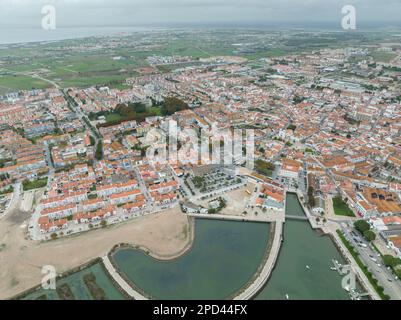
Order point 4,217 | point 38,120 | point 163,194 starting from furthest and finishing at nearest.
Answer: point 38,120 < point 163,194 < point 4,217

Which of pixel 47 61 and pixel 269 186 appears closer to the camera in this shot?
pixel 269 186

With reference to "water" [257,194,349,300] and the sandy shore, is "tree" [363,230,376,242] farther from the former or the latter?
the sandy shore

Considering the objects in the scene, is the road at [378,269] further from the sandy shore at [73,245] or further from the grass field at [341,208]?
the sandy shore at [73,245]

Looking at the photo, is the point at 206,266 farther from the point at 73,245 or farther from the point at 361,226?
the point at 361,226

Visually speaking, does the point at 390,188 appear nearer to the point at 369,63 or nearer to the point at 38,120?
the point at 38,120

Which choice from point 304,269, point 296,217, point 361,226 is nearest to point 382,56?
point 361,226

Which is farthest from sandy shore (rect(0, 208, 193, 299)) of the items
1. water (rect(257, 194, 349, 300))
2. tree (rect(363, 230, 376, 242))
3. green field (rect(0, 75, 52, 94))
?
green field (rect(0, 75, 52, 94))

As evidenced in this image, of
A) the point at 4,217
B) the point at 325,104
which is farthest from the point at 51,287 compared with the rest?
the point at 325,104
